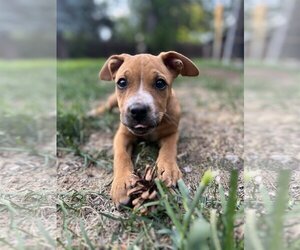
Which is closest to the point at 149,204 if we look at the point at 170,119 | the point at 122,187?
the point at 122,187

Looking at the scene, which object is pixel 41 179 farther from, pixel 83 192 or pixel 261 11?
pixel 261 11

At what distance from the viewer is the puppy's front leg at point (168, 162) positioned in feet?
7.19

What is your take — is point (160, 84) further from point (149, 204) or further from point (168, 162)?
point (149, 204)

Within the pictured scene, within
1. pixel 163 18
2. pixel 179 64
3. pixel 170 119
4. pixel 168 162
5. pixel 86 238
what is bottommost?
pixel 86 238

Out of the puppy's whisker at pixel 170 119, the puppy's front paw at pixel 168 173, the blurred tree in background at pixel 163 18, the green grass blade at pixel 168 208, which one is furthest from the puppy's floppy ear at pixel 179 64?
the blurred tree in background at pixel 163 18

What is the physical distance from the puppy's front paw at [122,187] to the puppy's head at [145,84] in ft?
1.12

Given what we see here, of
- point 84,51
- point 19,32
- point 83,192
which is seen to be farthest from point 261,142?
point 19,32

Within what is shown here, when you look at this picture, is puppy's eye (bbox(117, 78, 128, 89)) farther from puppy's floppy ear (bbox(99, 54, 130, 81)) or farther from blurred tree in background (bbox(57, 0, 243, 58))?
blurred tree in background (bbox(57, 0, 243, 58))

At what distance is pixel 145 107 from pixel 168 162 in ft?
1.24

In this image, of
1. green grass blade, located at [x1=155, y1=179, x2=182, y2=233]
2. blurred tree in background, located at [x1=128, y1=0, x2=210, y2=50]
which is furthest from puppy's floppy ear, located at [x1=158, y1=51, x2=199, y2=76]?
blurred tree in background, located at [x1=128, y1=0, x2=210, y2=50]

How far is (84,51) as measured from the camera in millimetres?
16734

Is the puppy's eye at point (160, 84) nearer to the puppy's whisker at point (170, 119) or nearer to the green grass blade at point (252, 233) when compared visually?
the puppy's whisker at point (170, 119)

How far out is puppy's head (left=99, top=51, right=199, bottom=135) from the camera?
233cm

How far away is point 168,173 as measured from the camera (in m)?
2.24
